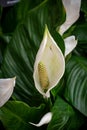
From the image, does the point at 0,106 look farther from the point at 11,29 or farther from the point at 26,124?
the point at 11,29

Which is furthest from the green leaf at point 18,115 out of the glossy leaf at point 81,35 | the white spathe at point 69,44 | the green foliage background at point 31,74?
the glossy leaf at point 81,35

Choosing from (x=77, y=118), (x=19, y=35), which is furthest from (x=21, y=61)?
(x=77, y=118)

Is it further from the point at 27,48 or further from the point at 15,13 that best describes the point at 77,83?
the point at 15,13

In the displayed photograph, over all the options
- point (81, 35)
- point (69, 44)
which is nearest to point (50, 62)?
point (69, 44)

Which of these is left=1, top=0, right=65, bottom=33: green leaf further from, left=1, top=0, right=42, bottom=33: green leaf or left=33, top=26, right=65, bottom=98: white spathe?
left=33, top=26, right=65, bottom=98: white spathe

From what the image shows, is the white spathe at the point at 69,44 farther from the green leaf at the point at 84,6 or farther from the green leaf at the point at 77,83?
the green leaf at the point at 84,6

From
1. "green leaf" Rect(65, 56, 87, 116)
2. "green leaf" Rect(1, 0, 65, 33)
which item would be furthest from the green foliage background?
"green leaf" Rect(1, 0, 65, 33)
